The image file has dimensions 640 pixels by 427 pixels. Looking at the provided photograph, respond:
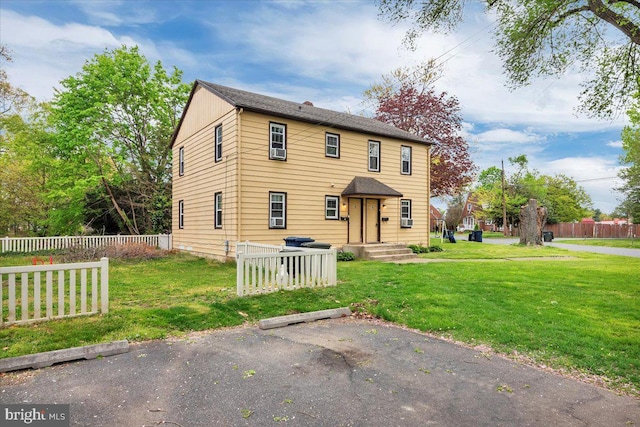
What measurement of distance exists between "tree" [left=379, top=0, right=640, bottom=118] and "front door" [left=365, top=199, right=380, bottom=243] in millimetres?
8114

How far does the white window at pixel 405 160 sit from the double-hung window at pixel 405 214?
152cm

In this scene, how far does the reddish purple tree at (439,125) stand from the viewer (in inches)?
1046

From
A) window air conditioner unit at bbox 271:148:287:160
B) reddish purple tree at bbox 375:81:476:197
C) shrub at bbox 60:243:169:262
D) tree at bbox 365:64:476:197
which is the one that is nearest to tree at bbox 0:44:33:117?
shrub at bbox 60:243:169:262

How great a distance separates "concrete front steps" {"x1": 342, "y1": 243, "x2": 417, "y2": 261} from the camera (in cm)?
1459

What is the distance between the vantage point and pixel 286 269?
754 centimetres

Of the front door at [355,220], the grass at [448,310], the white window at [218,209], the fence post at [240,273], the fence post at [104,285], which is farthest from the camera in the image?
the front door at [355,220]

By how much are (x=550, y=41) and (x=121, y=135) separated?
74.4ft

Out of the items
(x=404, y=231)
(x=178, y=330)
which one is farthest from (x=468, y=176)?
(x=178, y=330)

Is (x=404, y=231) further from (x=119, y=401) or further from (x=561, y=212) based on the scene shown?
(x=561, y=212)

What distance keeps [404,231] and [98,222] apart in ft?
66.7

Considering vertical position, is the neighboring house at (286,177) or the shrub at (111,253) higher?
the neighboring house at (286,177)

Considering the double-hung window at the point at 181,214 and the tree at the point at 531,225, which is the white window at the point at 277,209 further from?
the tree at the point at 531,225

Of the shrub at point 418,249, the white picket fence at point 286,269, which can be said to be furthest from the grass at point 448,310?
the shrub at point 418,249

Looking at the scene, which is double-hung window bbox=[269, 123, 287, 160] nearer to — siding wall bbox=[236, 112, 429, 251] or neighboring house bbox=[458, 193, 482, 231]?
siding wall bbox=[236, 112, 429, 251]
